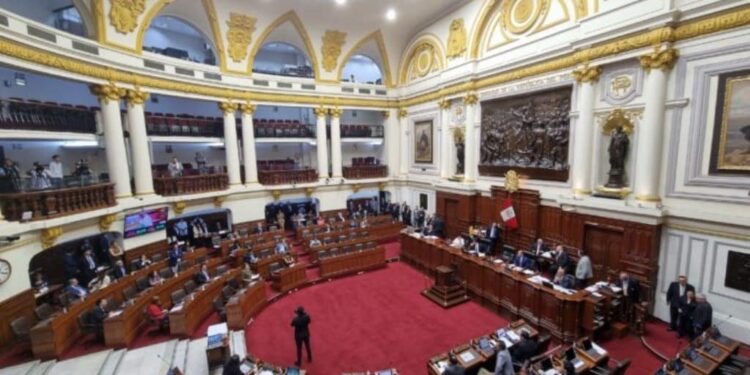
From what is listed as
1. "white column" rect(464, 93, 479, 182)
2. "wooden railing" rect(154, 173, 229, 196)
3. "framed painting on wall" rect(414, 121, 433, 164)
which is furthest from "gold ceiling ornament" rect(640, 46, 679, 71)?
"wooden railing" rect(154, 173, 229, 196)

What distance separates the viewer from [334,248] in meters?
11.4

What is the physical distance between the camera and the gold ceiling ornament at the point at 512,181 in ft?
36.3

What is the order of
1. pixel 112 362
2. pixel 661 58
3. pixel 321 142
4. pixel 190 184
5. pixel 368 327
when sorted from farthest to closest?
1. pixel 321 142
2. pixel 190 184
3. pixel 368 327
4. pixel 661 58
5. pixel 112 362

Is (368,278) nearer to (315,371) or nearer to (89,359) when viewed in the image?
(315,371)

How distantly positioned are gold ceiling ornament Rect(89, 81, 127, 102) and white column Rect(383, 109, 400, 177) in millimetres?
11935

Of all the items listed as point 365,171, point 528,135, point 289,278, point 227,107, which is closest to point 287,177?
point 227,107

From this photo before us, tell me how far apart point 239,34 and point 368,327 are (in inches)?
498

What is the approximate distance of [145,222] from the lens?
10.6m

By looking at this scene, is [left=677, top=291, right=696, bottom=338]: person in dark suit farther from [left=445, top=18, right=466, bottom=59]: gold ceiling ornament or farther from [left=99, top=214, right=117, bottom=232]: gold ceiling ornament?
[left=99, top=214, right=117, bottom=232]: gold ceiling ornament

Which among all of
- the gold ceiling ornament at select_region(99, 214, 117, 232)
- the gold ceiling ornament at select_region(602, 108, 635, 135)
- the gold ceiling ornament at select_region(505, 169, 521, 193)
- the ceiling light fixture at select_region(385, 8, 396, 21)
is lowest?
the gold ceiling ornament at select_region(99, 214, 117, 232)

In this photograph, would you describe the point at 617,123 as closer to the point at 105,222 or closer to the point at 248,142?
the point at 248,142

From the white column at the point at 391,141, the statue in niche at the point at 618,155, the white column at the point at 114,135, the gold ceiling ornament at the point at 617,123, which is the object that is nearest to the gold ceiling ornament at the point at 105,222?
the white column at the point at 114,135

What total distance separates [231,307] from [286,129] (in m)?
10.7

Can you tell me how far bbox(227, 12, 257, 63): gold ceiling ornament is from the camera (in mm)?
13008
